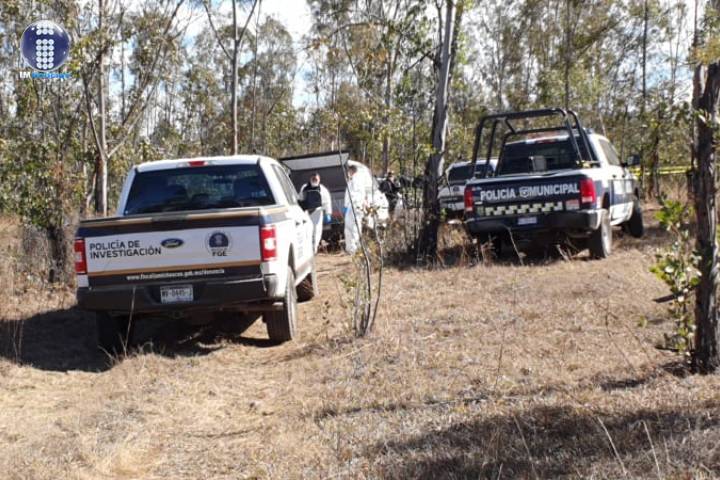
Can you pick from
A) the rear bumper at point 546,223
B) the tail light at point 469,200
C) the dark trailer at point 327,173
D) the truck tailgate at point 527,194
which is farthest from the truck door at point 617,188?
the dark trailer at point 327,173

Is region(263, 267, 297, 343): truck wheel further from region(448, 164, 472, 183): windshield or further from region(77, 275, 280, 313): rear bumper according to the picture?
region(448, 164, 472, 183): windshield

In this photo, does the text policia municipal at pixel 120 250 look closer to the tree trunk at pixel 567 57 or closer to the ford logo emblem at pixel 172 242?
the ford logo emblem at pixel 172 242

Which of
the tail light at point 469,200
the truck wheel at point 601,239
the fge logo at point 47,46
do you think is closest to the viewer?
the truck wheel at point 601,239

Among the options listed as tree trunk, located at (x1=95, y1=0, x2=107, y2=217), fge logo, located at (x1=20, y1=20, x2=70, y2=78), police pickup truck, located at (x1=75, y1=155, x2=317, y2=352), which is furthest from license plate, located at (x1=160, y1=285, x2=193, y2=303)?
fge logo, located at (x1=20, y1=20, x2=70, y2=78)

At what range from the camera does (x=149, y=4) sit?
43.2 feet

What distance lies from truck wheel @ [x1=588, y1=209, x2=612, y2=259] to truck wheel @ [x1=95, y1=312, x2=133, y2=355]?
651 cm

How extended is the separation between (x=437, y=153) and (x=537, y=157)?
1.48 m

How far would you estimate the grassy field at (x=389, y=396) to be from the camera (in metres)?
3.96

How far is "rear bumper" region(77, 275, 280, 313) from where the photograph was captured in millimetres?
6711

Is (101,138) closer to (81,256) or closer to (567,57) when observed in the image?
(81,256)

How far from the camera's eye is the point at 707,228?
4758 millimetres

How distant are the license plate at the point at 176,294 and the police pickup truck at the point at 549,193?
17.1 ft

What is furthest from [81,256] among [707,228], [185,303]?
[707,228]

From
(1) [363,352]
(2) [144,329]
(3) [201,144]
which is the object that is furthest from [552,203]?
(3) [201,144]
